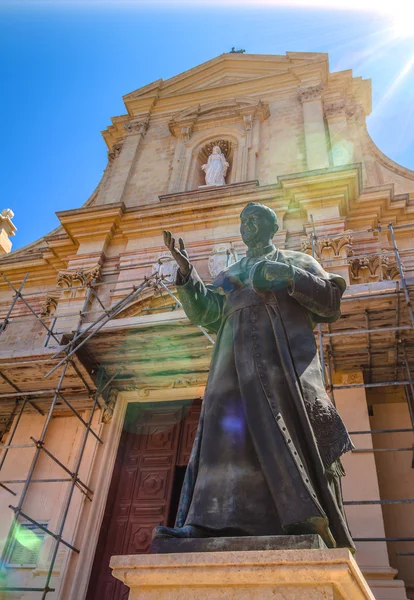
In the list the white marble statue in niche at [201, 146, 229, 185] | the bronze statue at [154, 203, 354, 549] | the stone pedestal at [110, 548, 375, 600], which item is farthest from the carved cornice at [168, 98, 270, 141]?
→ the stone pedestal at [110, 548, 375, 600]

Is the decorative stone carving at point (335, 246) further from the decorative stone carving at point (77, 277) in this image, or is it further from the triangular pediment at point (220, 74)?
the triangular pediment at point (220, 74)

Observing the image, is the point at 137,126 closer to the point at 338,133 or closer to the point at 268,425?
the point at 338,133

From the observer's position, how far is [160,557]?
2102mm

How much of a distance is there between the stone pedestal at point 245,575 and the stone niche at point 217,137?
10.6m

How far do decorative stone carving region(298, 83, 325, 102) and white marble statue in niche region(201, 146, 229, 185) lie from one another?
234 centimetres

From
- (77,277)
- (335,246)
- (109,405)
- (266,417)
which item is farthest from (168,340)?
(266,417)

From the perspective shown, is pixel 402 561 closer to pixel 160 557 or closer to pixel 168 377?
pixel 168 377

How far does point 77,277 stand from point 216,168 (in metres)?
4.30

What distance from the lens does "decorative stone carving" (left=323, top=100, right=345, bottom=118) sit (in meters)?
12.5

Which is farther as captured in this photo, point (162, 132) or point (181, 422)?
point (162, 132)

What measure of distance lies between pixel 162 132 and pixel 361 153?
534 cm

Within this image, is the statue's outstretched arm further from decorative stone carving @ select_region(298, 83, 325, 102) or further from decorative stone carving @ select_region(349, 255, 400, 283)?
decorative stone carving @ select_region(298, 83, 325, 102)

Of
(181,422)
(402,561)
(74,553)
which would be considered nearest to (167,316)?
(181,422)

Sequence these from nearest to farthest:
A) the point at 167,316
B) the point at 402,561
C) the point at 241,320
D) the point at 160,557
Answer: the point at 160,557 → the point at 241,320 → the point at 402,561 → the point at 167,316
